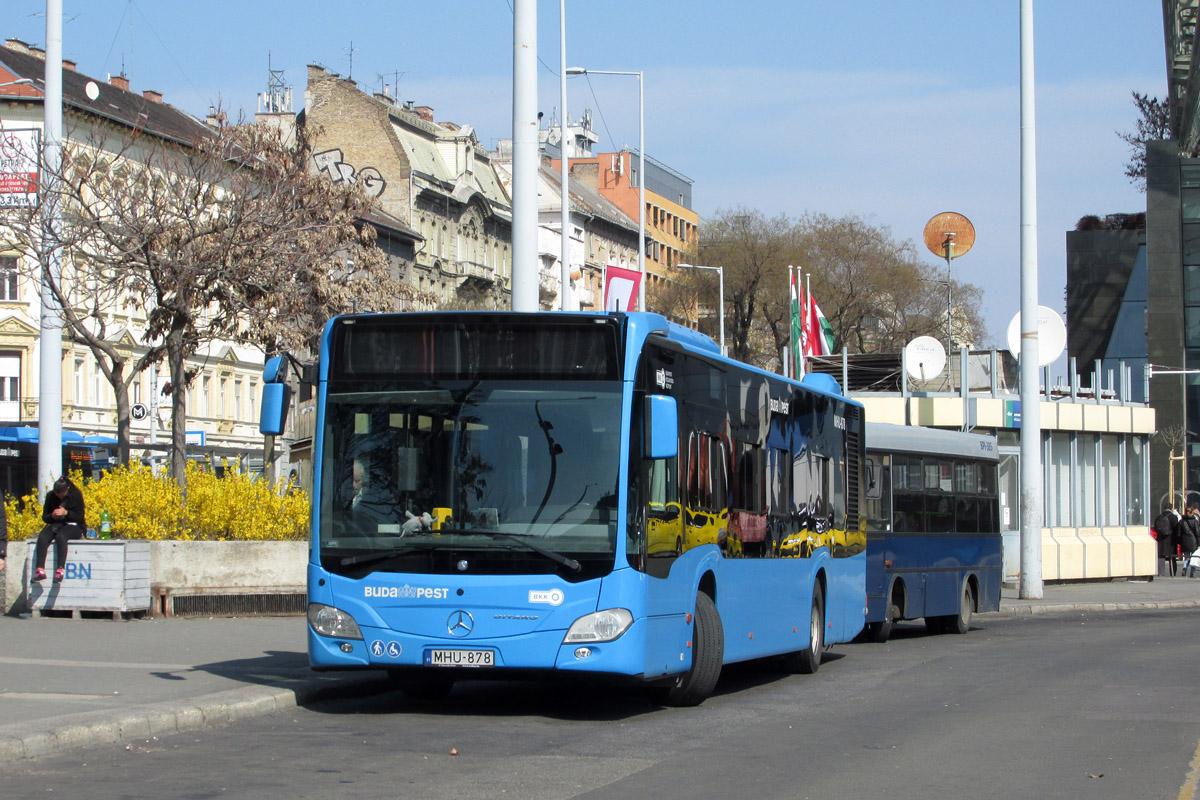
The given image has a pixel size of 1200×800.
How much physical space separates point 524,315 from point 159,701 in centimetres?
360

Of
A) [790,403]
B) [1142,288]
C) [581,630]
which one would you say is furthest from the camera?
[1142,288]

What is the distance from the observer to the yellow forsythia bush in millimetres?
19641

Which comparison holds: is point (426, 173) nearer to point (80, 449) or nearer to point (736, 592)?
point (80, 449)

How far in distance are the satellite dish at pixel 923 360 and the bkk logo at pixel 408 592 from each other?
2291cm

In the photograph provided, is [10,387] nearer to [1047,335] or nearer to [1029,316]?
[1047,335]

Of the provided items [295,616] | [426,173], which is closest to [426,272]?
[426,173]

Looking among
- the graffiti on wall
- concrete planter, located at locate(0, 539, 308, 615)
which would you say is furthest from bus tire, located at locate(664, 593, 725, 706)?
the graffiti on wall

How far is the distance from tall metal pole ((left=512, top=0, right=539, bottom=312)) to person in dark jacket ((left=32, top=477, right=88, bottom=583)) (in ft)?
17.3

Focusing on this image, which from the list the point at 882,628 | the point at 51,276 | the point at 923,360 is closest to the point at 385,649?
the point at 882,628

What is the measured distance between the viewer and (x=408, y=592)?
1163 cm

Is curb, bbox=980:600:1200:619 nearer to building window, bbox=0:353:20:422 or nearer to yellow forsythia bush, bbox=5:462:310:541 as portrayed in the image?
yellow forsythia bush, bbox=5:462:310:541

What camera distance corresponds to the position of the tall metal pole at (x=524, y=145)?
17906 mm

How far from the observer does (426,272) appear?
87125mm

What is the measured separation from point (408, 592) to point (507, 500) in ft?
3.04
